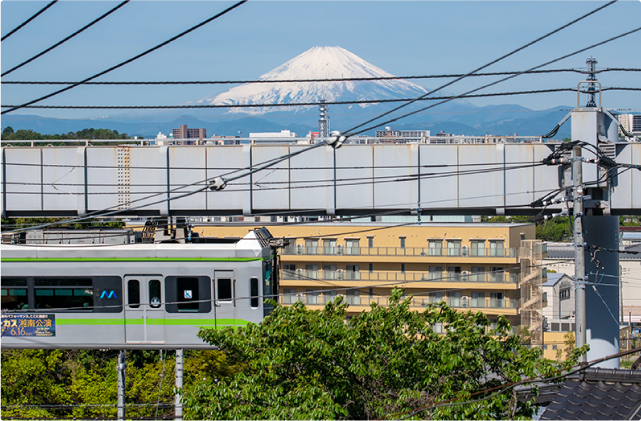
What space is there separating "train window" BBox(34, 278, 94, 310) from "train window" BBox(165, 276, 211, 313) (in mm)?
2152

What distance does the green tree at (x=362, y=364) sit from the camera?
36.0 ft

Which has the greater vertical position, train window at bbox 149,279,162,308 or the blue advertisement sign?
train window at bbox 149,279,162,308

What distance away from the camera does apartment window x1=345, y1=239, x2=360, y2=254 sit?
4341 cm

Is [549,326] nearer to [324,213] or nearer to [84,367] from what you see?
[84,367]

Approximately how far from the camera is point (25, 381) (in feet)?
85.9

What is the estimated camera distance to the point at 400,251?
42.8 metres

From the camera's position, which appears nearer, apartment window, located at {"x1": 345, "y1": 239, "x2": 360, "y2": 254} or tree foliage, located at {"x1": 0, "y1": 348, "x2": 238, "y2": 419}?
tree foliage, located at {"x1": 0, "y1": 348, "x2": 238, "y2": 419}

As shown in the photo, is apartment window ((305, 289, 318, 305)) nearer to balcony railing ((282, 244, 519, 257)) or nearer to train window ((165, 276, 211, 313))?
balcony railing ((282, 244, 519, 257))

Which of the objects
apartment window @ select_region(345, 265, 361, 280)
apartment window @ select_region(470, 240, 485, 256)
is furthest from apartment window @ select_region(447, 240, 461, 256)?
apartment window @ select_region(345, 265, 361, 280)

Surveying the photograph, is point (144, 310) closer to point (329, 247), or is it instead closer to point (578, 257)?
point (578, 257)

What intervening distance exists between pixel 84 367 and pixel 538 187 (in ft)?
70.6

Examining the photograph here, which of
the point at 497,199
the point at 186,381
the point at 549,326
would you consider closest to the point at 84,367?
the point at 186,381

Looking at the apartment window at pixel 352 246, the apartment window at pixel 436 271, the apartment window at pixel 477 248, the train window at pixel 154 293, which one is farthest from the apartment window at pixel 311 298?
the train window at pixel 154 293

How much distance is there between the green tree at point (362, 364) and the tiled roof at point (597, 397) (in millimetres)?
2425
